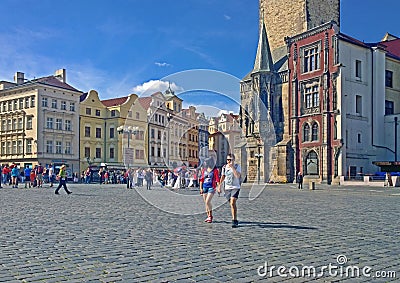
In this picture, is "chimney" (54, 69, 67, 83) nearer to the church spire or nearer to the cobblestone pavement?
the church spire

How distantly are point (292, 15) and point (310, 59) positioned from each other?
37.5 ft

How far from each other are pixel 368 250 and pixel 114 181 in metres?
47.5

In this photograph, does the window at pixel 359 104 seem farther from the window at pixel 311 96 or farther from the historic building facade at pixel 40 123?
the historic building facade at pixel 40 123

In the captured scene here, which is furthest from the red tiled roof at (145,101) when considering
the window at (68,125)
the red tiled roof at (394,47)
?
the window at (68,125)

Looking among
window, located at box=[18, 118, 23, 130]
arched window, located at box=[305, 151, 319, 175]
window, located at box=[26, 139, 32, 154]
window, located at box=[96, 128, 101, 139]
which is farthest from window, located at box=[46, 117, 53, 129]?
arched window, located at box=[305, 151, 319, 175]

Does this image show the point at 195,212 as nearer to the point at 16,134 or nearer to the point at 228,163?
the point at 228,163

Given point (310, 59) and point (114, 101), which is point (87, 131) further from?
point (310, 59)

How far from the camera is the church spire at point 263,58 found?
6194cm

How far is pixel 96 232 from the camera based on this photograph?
982cm

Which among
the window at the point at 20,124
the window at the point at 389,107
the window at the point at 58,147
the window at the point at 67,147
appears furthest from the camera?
the window at the point at 67,147

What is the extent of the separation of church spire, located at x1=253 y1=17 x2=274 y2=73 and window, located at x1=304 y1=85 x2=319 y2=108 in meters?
7.12

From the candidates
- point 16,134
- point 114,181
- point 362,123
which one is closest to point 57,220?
point 114,181

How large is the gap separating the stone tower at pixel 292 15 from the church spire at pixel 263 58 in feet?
13.1

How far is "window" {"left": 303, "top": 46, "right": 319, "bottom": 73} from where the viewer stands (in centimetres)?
5591
